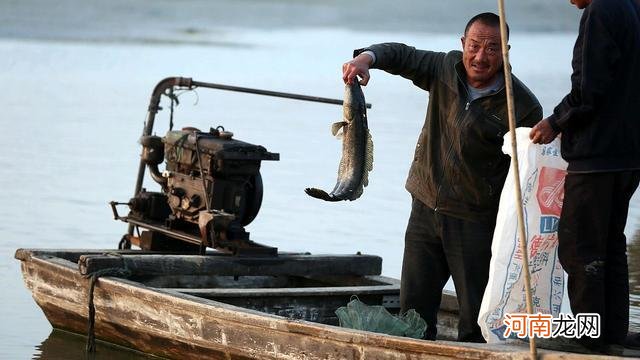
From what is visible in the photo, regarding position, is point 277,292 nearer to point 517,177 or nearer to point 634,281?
point 517,177

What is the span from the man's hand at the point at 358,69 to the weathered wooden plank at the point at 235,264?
210cm

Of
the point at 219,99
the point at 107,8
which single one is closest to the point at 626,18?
the point at 219,99

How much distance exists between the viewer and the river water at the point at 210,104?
12164mm

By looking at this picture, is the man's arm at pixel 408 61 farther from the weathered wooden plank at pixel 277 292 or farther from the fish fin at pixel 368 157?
the weathered wooden plank at pixel 277 292

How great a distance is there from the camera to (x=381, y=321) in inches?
282

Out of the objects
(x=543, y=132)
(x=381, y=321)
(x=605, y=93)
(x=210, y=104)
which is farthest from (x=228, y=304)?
(x=210, y=104)

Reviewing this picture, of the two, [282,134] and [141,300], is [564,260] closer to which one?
[141,300]

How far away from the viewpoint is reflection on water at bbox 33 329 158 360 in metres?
8.46

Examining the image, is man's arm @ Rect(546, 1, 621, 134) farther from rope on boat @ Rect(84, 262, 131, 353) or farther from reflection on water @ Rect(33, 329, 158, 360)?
reflection on water @ Rect(33, 329, 158, 360)

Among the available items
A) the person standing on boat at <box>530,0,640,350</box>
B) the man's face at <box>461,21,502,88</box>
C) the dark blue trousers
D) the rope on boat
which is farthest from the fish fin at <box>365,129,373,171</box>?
the rope on boat

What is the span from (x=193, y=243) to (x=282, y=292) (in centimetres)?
135

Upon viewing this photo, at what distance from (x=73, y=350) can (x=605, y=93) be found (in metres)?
3.87

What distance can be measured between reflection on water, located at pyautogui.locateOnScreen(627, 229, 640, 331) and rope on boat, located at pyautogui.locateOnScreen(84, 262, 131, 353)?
303cm

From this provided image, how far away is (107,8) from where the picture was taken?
42.6 meters
